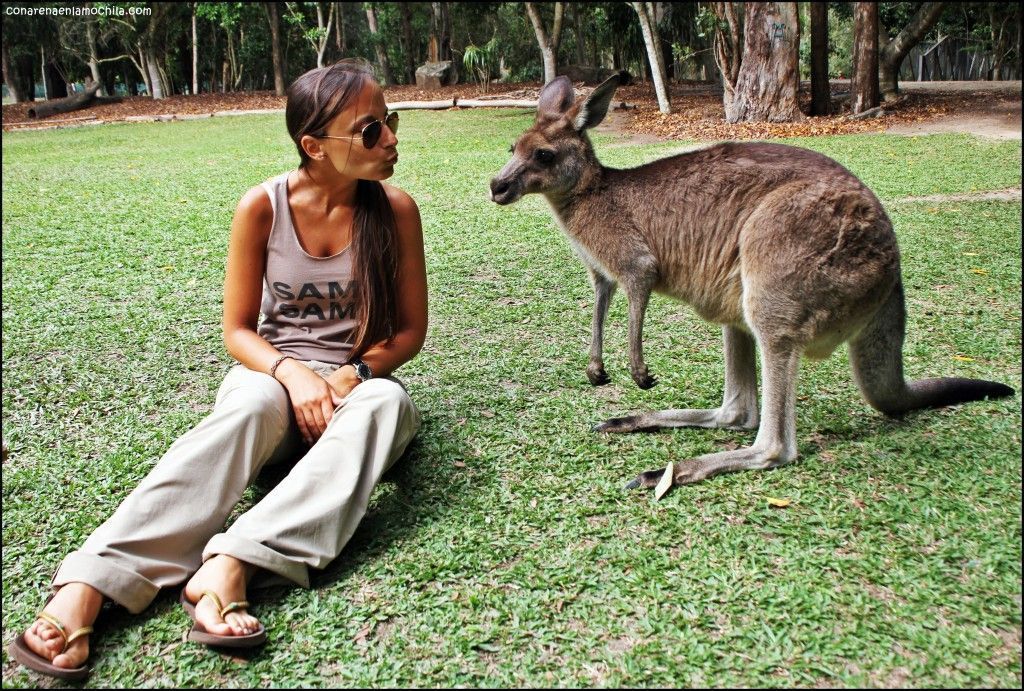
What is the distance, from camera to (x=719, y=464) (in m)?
2.77

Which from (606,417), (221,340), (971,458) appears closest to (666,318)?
(606,417)

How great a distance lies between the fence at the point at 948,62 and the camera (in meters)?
22.5

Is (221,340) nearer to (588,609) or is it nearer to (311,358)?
(311,358)

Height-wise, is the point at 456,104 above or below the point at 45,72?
below

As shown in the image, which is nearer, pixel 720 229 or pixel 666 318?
pixel 720 229

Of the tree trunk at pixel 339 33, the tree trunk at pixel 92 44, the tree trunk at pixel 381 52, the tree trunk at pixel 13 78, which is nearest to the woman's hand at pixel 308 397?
the tree trunk at pixel 339 33

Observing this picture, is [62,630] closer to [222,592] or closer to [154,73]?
[222,592]

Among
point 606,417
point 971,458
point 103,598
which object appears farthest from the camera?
point 606,417

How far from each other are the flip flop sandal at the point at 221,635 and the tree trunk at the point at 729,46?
37.9 feet

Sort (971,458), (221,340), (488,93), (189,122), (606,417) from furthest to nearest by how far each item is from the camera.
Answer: (488,93), (189,122), (221,340), (606,417), (971,458)

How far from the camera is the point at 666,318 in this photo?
4.48m

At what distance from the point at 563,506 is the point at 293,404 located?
861mm

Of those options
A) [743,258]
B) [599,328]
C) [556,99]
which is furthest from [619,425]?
[556,99]

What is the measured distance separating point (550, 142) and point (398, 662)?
2033mm
